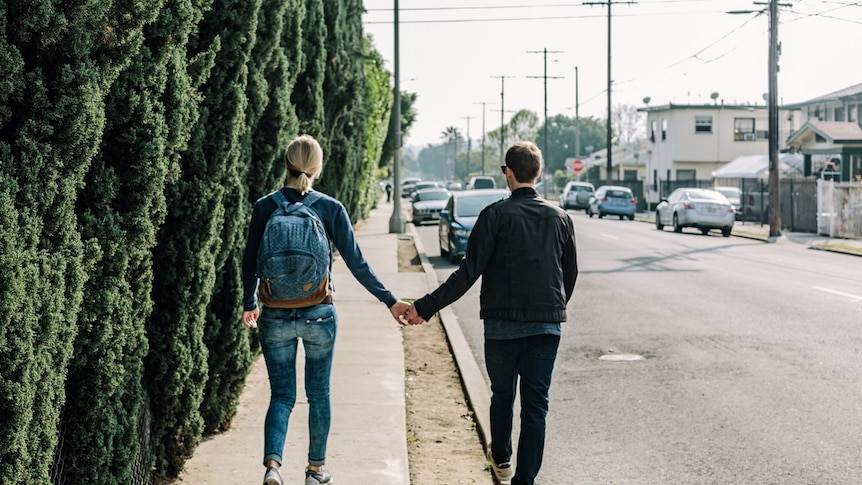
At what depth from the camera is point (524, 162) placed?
605 cm

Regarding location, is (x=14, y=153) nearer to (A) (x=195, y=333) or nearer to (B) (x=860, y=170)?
(A) (x=195, y=333)

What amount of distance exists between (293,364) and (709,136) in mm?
64244

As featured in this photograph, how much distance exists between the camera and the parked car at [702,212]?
117ft

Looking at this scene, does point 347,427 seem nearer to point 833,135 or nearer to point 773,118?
point 773,118

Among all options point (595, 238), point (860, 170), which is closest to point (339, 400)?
point (595, 238)

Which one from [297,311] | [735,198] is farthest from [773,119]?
[297,311]

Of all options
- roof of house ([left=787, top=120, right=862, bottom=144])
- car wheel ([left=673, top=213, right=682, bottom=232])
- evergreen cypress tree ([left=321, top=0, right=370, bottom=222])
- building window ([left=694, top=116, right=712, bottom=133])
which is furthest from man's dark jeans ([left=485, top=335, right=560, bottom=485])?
building window ([left=694, top=116, right=712, bottom=133])

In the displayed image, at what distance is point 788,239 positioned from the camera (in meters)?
33.1

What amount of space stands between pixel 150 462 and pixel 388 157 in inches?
2203

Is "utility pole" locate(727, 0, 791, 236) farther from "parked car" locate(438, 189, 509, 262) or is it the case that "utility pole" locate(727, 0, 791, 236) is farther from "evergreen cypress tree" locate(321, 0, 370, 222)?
"evergreen cypress tree" locate(321, 0, 370, 222)

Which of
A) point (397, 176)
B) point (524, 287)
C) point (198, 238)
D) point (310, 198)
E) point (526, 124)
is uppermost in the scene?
point (526, 124)

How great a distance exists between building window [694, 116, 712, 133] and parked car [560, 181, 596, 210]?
34.8 feet

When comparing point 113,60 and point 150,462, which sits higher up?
point 113,60

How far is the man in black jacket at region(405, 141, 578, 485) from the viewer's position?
5914 mm
